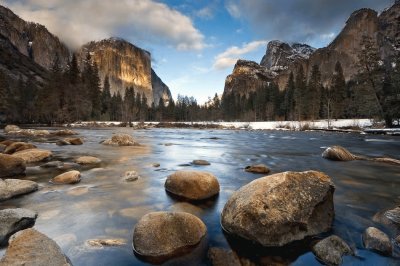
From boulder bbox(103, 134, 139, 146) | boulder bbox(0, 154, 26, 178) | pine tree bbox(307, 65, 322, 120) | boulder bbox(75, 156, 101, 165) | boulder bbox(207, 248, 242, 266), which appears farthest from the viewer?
pine tree bbox(307, 65, 322, 120)

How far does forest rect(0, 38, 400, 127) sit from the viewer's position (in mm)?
40312

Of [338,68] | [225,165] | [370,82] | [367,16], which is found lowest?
[225,165]

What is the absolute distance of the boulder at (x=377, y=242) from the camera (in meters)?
4.80

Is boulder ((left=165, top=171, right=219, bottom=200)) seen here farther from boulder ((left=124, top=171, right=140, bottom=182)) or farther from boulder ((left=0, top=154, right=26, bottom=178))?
boulder ((left=0, top=154, right=26, bottom=178))

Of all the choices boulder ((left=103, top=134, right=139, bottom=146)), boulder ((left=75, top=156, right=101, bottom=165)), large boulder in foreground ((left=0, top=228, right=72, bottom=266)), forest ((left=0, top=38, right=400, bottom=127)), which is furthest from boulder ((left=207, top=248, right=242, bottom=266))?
forest ((left=0, top=38, right=400, bottom=127))

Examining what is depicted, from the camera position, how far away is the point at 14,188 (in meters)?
7.69

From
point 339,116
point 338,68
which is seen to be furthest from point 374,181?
point 338,68

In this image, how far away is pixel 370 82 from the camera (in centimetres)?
4075

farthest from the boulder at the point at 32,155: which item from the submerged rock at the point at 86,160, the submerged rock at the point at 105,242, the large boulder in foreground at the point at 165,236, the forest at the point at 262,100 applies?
the forest at the point at 262,100

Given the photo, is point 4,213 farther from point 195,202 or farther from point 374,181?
point 374,181

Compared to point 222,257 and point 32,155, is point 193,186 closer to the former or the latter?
point 222,257

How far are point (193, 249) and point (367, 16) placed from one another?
236567mm

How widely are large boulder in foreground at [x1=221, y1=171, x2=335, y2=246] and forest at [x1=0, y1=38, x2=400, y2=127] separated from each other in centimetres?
3912

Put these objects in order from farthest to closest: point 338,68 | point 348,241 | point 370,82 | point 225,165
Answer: point 338,68
point 370,82
point 225,165
point 348,241
